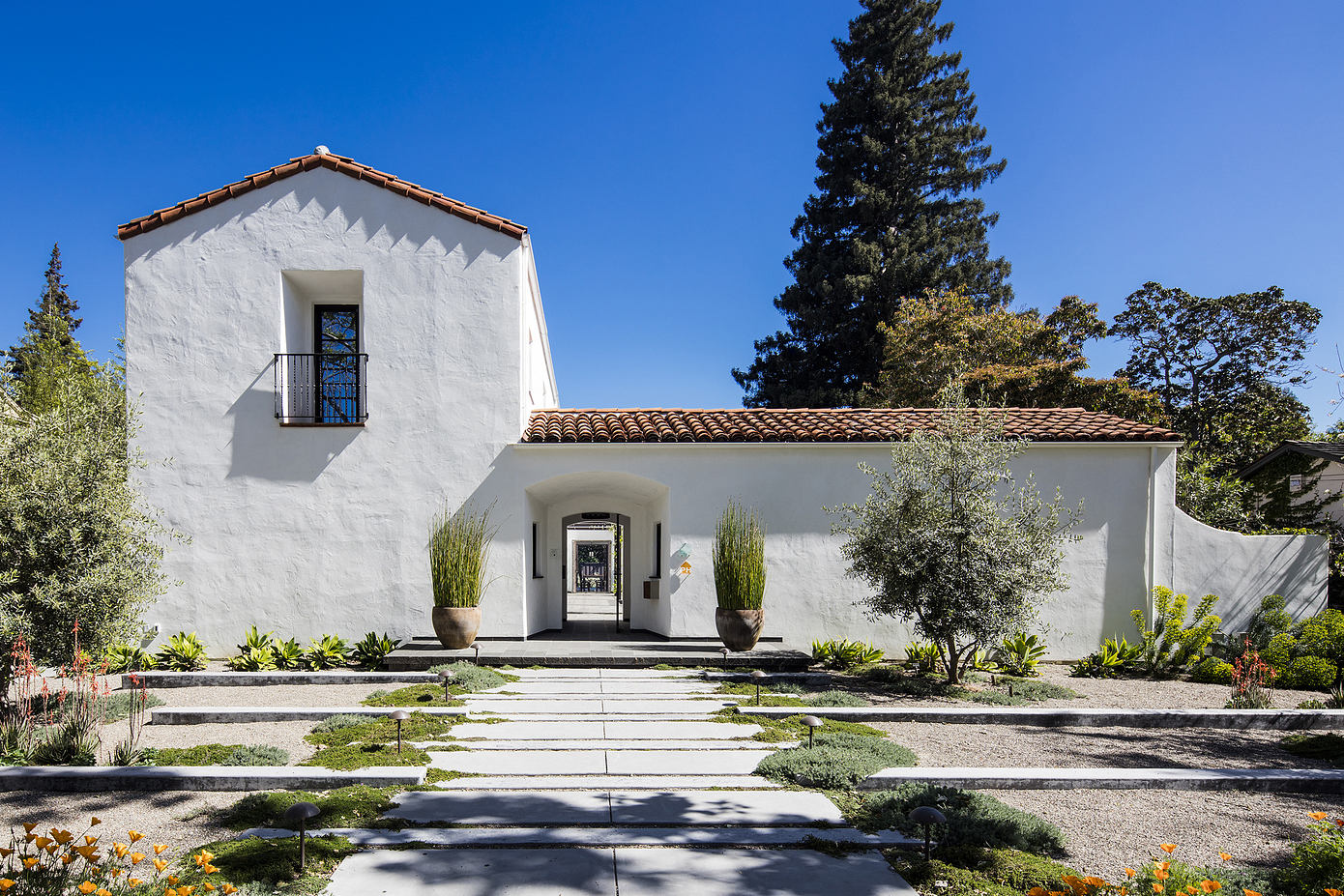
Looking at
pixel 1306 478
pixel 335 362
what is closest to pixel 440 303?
pixel 335 362

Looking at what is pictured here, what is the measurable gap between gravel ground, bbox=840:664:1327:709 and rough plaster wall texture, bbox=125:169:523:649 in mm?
5900

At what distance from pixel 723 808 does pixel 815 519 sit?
7.63 metres

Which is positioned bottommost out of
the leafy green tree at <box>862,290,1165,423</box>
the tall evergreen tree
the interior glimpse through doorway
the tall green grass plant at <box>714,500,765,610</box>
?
the interior glimpse through doorway

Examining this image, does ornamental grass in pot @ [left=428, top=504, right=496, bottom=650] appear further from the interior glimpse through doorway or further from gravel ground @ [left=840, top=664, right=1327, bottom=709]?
gravel ground @ [left=840, top=664, right=1327, bottom=709]

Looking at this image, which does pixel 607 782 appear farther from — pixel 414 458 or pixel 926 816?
pixel 414 458

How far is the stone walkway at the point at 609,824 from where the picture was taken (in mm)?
3801

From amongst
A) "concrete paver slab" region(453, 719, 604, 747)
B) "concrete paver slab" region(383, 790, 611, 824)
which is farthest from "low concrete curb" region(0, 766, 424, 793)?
"concrete paver slab" region(453, 719, 604, 747)

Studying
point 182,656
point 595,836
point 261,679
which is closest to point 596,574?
point 182,656

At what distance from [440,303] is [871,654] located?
28.8 ft

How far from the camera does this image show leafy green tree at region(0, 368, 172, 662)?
6.84 m

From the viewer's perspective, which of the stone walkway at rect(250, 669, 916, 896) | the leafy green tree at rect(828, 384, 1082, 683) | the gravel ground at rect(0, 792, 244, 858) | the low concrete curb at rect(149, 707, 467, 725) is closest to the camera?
the stone walkway at rect(250, 669, 916, 896)

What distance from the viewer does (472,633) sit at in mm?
10953

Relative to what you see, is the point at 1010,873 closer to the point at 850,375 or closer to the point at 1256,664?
the point at 1256,664

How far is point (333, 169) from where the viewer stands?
39.7ft
